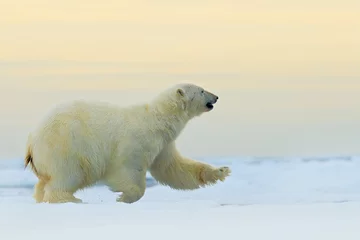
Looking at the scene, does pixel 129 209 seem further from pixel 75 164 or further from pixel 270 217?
pixel 75 164

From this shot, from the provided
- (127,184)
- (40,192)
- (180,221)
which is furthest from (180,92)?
(180,221)

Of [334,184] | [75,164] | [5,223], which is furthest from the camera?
[334,184]

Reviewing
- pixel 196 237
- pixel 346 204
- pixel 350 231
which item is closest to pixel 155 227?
pixel 196 237

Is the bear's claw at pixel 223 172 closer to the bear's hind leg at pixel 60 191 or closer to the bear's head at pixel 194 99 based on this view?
the bear's head at pixel 194 99

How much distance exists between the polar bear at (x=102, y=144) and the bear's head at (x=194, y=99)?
1cm

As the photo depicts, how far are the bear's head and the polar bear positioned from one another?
11 millimetres

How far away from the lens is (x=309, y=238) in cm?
361

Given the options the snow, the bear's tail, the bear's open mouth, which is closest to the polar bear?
the bear's tail

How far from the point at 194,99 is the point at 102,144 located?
3.50 feet

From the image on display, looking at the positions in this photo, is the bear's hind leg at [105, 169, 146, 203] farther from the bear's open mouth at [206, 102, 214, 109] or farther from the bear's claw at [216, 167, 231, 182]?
the bear's open mouth at [206, 102, 214, 109]

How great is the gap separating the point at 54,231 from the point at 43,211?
63 cm

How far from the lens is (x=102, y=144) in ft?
21.7

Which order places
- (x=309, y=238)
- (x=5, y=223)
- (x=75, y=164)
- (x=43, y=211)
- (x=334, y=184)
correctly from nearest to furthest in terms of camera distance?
(x=309, y=238) → (x=5, y=223) → (x=43, y=211) → (x=75, y=164) → (x=334, y=184)

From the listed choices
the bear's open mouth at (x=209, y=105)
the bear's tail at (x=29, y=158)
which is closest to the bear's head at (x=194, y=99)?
the bear's open mouth at (x=209, y=105)
